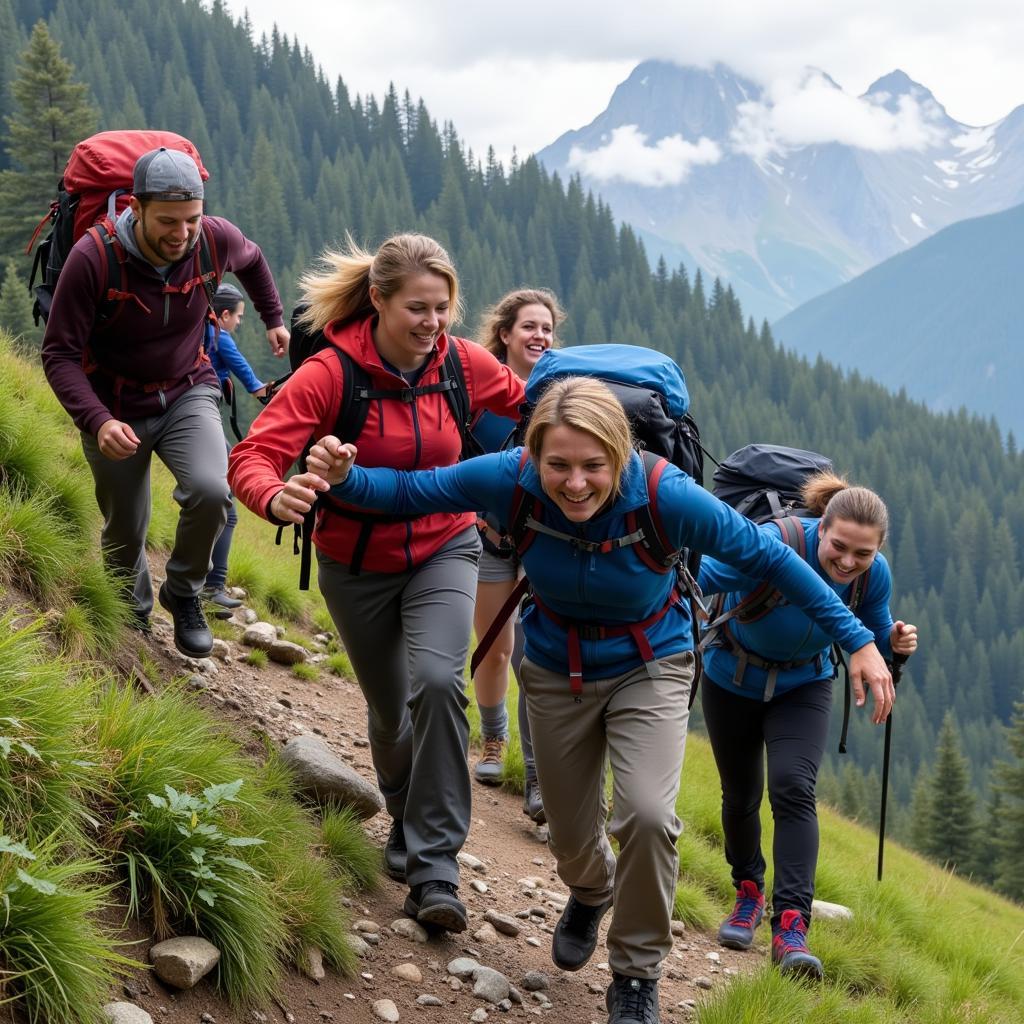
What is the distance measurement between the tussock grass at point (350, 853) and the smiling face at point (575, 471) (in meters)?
2.10

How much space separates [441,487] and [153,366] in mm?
2353

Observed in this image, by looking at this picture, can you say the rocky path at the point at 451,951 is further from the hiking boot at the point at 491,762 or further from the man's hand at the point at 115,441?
the man's hand at the point at 115,441

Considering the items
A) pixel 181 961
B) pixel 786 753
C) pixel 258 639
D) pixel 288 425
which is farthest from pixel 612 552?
pixel 258 639

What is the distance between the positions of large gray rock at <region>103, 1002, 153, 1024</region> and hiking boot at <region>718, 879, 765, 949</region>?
12.7ft

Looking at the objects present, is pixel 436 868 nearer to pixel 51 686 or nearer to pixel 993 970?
pixel 51 686

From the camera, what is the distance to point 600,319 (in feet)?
506

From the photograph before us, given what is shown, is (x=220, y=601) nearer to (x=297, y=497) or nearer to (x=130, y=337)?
(x=130, y=337)

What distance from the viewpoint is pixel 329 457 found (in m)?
4.33

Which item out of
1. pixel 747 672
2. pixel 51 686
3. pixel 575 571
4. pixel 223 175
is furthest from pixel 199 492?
pixel 223 175

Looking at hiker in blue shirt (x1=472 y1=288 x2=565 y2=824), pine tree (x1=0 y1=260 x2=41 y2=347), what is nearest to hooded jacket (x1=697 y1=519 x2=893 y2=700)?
hiker in blue shirt (x1=472 y1=288 x2=565 y2=824)

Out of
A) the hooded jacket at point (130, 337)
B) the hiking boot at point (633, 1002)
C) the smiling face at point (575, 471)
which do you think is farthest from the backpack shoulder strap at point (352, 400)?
the hiking boot at point (633, 1002)

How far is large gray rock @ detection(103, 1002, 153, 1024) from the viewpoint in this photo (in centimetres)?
348

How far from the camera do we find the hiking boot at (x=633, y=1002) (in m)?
4.49

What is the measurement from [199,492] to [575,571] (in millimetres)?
2630
